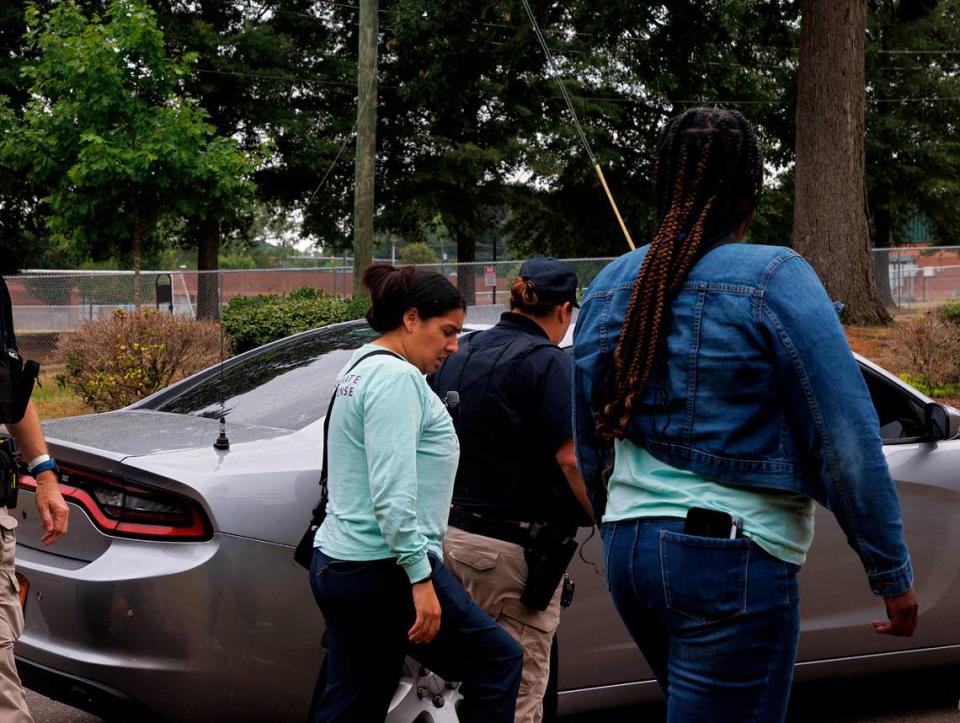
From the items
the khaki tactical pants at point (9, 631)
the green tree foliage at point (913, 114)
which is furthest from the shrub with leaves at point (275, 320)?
the green tree foliage at point (913, 114)

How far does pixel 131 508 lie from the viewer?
3.75 m

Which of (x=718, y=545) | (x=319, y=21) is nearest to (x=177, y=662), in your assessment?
(x=718, y=545)

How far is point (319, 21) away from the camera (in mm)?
31312

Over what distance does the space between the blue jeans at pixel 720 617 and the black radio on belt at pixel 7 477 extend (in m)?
1.80

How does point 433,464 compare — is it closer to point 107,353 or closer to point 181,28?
point 107,353

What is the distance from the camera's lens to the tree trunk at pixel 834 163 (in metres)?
15.8

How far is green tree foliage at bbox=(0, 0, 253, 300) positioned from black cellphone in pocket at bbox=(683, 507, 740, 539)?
49.3 feet

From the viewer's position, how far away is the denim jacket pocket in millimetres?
2225

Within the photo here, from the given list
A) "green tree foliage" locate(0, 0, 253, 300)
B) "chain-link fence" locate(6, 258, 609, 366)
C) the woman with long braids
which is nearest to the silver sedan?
the woman with long braids

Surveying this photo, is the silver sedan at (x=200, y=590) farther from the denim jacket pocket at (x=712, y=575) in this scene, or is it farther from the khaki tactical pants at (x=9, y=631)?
the denim jacket pocket at (x=712, y=575)

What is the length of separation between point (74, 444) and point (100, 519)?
29 centimetres

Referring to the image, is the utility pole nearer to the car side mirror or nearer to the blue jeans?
the car side mirror

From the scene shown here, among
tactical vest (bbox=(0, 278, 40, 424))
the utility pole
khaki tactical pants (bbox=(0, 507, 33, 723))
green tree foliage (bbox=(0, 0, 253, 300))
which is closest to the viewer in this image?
khaki tactical pants (bbox=(0, 507, 33, 723))

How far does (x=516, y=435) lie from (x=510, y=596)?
472 millimetres
